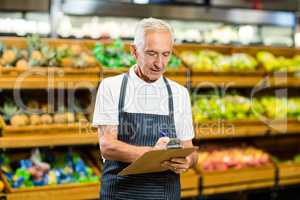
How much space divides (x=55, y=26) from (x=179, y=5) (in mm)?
1461

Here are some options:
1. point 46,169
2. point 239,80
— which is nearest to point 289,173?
point 239,80

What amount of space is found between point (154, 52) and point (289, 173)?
2.92 meters

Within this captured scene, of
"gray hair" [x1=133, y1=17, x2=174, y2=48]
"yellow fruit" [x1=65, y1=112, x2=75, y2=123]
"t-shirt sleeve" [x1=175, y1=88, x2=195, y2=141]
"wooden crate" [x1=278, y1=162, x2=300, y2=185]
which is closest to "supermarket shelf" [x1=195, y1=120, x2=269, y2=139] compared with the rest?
"wooden crate" [x1=278, y1=162, x2=300, y2=185]

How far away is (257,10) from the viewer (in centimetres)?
593

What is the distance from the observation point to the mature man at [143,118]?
2188 mm

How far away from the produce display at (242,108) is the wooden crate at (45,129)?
1.00 m

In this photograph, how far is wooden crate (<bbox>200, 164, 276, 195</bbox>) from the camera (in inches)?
166

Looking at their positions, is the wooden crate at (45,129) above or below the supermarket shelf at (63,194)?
above

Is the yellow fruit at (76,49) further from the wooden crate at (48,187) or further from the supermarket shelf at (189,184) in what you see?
the supermarket shelf at (189,184)

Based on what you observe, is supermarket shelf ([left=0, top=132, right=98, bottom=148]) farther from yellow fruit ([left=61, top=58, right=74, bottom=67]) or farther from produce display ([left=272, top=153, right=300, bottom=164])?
produce display ([left=272, top=153, right=300, bottom=164])

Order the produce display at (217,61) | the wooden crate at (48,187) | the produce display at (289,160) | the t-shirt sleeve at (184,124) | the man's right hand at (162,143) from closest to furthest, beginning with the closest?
the man's right hand at (162,143) < the t-shirt sleeve at (184,124) < the wooden crate at (48,187) < the produce display at (217,61) < the produce display at (289,160)

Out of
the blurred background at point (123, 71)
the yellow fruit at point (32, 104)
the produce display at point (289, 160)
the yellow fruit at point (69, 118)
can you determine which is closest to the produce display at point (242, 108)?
the blurred background at point (123, 71)

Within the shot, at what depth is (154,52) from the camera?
85.5 inches

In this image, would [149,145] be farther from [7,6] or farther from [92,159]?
[7,6]
